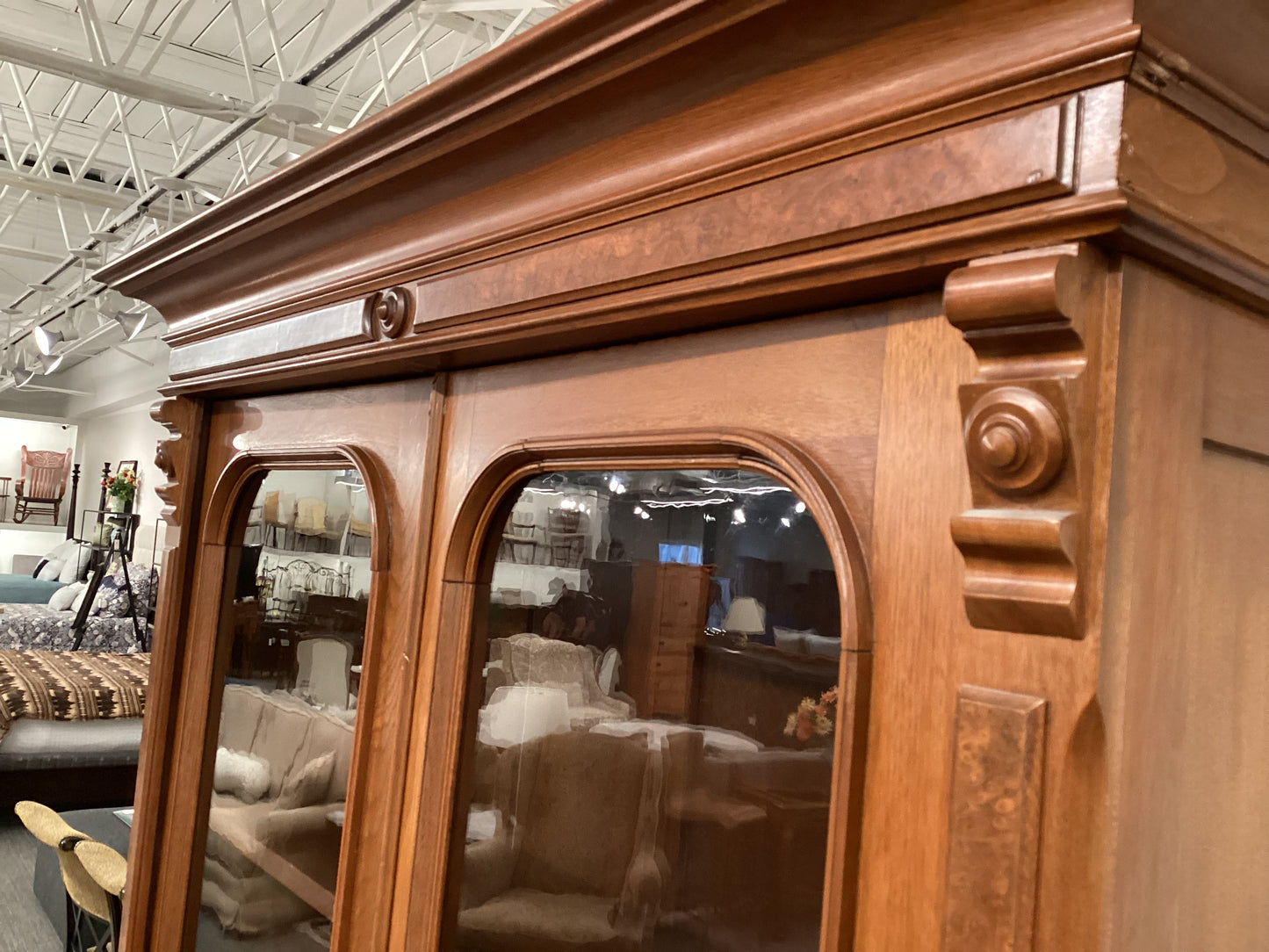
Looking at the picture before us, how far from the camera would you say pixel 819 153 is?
0.51 metres

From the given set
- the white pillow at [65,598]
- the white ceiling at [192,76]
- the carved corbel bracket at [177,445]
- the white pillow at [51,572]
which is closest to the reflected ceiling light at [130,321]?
the white ceiling at [192,76]

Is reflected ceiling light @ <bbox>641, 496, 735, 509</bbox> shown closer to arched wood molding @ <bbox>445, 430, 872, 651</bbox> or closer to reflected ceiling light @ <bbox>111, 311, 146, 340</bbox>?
arched wood molding @ <bbox>445, 430, 872, 651</bbox>

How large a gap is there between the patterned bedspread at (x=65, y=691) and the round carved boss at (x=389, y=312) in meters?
3.58

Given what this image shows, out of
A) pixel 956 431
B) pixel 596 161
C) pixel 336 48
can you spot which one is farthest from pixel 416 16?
pixel 956 431

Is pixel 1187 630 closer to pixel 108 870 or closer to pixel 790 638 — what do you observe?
pixel 790 638

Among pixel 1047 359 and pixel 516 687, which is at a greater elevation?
pixel 1047 359

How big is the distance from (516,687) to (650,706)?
0.14m

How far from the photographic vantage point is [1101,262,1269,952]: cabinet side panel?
42 centimetres

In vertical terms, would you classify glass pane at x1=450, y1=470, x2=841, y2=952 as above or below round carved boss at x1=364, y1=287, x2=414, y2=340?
below

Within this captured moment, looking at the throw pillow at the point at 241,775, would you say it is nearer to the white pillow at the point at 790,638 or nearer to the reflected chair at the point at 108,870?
the reflected chair at the point at 108,870

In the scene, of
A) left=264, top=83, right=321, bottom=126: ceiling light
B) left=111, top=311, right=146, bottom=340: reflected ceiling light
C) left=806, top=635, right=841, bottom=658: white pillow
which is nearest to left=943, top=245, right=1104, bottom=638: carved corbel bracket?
left=806, top=635, right=841, bottom=658: white pillow

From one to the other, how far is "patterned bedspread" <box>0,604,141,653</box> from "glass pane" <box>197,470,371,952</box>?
5.44 meters

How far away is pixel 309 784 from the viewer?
100 cm

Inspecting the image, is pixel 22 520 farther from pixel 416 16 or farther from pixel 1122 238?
pixel 1122 238
